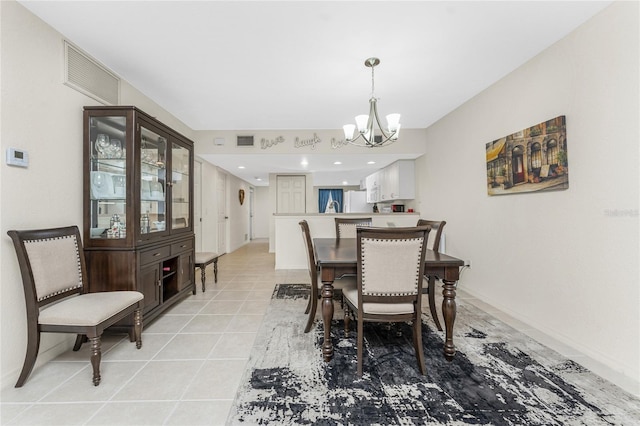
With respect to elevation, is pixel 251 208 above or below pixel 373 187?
below

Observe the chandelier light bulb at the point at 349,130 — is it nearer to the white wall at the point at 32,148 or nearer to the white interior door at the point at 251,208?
the white wall at the point at 32,148

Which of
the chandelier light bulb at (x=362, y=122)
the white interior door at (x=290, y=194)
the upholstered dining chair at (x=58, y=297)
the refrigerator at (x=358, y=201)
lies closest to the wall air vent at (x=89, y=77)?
the upholstered dining chair at (x=58, y=297)

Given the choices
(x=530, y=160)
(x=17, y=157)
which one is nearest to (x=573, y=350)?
(x=530, y=160)

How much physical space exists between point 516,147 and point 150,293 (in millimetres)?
3769

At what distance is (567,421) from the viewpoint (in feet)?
4.42

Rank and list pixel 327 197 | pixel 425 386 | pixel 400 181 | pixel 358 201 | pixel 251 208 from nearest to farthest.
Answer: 1. pixel 425 386
2. pixel 400 181
3. pixel 358 201
4. pixel 251 208
5. pixel 327 197

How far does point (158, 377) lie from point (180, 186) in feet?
6.82

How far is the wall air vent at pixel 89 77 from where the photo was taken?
2.12 m

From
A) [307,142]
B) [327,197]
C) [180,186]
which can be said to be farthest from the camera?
[327,197]

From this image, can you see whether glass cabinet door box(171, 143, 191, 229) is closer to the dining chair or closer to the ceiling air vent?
the ceiling air vent

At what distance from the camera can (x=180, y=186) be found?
3160 millimetres

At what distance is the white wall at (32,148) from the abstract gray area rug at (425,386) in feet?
5.07

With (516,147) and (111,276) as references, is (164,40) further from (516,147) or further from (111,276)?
(516,147)

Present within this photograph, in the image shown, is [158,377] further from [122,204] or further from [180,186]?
[180,186]
